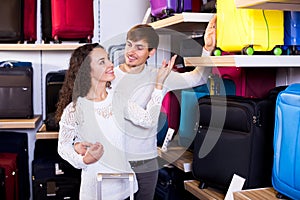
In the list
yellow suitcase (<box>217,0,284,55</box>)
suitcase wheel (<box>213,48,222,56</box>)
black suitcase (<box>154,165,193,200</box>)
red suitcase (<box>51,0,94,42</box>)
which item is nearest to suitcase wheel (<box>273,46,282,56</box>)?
yellow suitcase (<box>217,0,284,55</box>)

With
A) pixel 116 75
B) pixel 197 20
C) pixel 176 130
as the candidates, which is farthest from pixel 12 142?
pixel 197 20

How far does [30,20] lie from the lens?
2.83 meters

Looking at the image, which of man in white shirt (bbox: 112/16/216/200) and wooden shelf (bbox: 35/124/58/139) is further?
wooden shelf (bbox: 35/124/58/139)

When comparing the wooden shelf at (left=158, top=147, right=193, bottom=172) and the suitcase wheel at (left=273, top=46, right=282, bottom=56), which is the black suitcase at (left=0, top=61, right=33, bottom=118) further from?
the suitcase wheel at (left=273, top=46, right=282, bottom=56)

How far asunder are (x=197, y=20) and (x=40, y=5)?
53.1 inches

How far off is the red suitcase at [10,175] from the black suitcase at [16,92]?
280 millimetres

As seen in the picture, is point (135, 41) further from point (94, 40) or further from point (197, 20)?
point (94, 40)

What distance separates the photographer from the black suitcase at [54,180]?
266 cm

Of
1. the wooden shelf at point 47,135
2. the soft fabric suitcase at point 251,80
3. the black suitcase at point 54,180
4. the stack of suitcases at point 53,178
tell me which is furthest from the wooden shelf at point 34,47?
the soft fabric suitcase at point 251,80

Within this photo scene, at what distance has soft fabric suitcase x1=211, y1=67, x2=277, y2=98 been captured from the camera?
196 centimetres

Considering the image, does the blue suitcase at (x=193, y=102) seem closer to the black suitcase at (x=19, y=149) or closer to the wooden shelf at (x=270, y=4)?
the wooden shelf at (x=270, y=4)

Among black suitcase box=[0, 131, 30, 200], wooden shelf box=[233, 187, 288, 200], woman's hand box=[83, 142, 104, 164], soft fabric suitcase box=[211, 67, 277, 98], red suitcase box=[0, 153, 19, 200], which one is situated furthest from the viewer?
black suitcase box=[0, 131, 30, 200]

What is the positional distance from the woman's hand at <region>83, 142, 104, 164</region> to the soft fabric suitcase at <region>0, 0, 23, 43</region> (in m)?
1.26

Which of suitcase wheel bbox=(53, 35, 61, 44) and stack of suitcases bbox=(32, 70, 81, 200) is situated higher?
suitcase wheel bbox=(53, 35, 61, 44)
